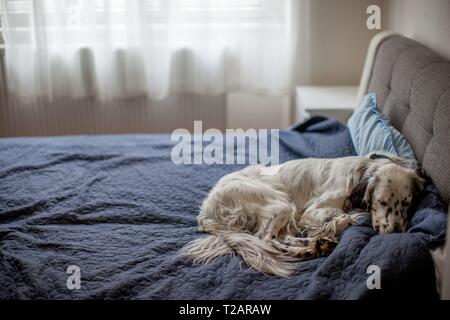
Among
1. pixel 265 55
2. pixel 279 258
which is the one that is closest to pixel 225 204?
pixel 279 258

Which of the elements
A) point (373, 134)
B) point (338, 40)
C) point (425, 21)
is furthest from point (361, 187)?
point (338, 40)

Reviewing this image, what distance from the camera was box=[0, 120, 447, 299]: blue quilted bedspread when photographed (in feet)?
5.14

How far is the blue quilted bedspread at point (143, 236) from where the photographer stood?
1565mm

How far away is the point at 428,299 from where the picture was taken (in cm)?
151

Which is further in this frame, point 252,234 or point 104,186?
point 104,186

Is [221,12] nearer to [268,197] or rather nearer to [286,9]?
[286,9]

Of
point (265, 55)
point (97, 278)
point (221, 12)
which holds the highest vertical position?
point (221, 12)

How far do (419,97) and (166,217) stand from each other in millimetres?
1123

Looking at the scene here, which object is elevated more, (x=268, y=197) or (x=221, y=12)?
(x=221, y=12)

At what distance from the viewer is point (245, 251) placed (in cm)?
180

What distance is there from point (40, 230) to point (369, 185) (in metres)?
1.23

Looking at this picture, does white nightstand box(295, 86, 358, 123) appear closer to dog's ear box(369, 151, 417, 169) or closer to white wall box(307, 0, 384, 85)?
white wall box(307, 0, 384, 85)

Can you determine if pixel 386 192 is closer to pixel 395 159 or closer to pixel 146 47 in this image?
pixel 395 159

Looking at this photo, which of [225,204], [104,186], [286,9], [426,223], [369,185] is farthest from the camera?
[286,9]
